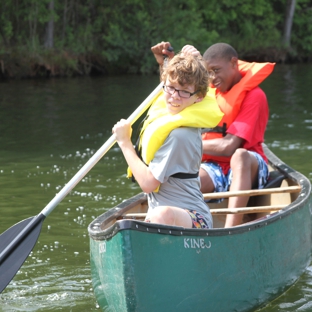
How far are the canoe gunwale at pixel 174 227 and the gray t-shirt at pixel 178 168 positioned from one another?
0.20m

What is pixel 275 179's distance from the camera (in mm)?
5336

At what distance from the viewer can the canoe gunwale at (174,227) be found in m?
3.32

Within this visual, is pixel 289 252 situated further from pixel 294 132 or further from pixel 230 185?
pixel 294 132

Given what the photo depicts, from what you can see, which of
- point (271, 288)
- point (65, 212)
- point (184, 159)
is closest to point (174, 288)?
point (184, 159)

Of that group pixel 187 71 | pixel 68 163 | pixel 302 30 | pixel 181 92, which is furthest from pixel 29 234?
pixel 302 30

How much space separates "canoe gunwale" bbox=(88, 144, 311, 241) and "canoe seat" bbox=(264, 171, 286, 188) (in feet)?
0.13

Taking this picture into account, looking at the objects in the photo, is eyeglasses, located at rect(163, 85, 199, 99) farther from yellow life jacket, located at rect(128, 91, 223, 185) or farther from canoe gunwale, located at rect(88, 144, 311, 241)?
canoe gunwale, located at rect(88, 144, 311, 241)

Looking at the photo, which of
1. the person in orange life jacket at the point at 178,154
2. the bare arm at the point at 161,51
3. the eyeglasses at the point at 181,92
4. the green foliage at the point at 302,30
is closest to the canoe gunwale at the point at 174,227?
the person in orange life jacket at the point at 178,154

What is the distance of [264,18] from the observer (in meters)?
29.4

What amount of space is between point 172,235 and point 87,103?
11.5 metres

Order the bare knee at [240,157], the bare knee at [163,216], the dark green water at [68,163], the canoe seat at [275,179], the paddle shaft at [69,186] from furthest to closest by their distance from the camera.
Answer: the canoe seat at [275,179] → the bare knee at [240,157] → the dark green water at [68,163] → the paddle shaft at [69,186] → the bare knee at [163,216]

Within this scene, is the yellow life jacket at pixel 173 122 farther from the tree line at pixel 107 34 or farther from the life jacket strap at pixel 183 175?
the tree line at pixel 107 34

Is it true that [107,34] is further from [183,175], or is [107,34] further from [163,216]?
[163,216]

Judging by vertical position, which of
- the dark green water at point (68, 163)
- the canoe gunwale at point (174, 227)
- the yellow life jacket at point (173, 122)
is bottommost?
the dark green water at point (68, 163)
